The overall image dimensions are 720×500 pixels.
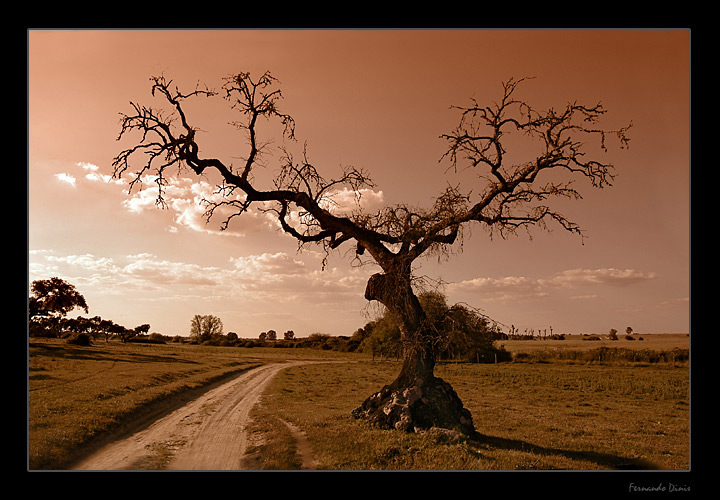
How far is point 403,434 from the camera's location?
13.0 metres

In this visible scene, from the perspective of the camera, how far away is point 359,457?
1112 centimetres

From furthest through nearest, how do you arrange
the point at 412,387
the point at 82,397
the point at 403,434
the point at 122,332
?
1. the point at 122,332
2. the point at 82,397
3. the point at 412,387
4. the point at 403,434

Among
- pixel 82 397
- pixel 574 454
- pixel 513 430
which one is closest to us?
pixel 574 454

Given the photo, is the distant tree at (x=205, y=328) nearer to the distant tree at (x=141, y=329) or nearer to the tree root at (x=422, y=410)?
the distant tree at (x=141, y=329)

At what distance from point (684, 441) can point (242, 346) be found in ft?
284

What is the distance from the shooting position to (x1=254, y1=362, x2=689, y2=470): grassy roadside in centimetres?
1138

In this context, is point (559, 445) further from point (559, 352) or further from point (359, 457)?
point (559, 352)

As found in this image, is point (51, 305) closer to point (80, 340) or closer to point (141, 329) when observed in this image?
point (80, 340)

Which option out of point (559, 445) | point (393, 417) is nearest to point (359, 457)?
point (393, 417)

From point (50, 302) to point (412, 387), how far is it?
4009cm

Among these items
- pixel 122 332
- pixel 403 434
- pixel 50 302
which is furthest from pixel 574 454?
pixel 122 332

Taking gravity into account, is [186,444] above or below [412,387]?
below

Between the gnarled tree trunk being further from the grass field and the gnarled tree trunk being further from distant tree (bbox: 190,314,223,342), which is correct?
distant tree (bbox: 190,314,223,342)

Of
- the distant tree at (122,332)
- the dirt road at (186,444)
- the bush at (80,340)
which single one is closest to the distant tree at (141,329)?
the distant tree at (122,332)
